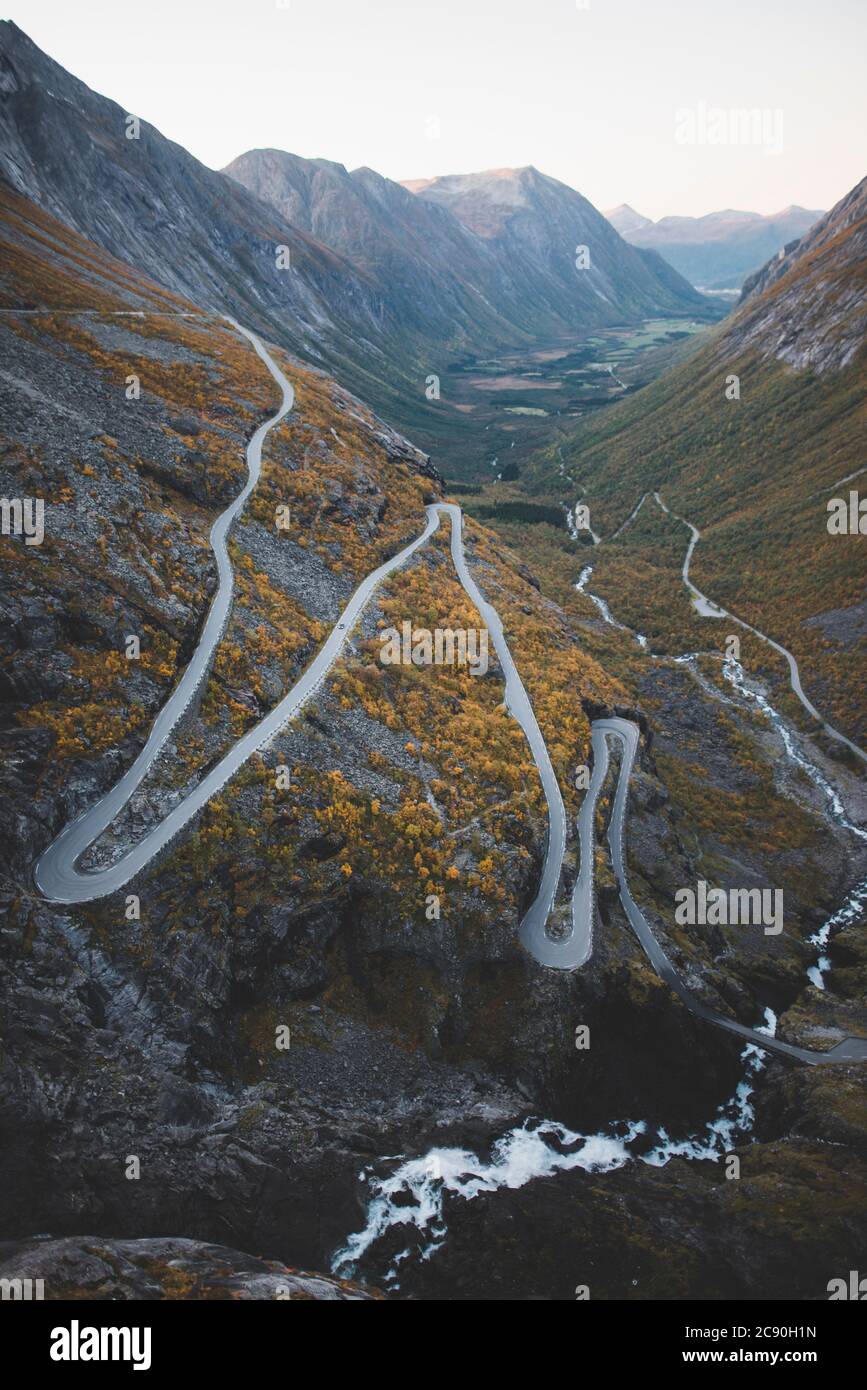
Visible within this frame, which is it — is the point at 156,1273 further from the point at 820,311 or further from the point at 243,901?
the point at 820,311

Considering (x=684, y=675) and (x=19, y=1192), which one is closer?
(x=19, y=1192)

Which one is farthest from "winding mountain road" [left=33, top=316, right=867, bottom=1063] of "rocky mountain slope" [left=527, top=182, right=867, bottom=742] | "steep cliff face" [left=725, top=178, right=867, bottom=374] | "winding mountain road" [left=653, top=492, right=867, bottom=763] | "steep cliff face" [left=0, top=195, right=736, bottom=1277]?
"steep cliff face" [left=725, top=178, right=867, bottom=374]

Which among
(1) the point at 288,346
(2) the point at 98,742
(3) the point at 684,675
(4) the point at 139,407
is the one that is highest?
(1) the point at 288,346

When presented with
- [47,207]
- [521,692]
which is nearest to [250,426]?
[521,692]

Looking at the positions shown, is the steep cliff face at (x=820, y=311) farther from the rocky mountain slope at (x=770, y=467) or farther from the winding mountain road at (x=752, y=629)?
the winding mountain road at (x=752, y=629)

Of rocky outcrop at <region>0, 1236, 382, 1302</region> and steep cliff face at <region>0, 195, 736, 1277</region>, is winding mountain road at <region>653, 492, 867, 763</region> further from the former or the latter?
rocky outcrop at <region>0, 1236, 382, 1302</region>

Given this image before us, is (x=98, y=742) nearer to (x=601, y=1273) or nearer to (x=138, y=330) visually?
(x=601, y=1273)

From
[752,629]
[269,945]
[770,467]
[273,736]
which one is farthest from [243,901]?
[770,467]

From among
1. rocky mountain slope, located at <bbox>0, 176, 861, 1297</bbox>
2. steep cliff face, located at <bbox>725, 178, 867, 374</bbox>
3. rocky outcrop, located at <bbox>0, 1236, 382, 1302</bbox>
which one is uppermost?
steep cliff face, located at <bbox>725, 178, 867, 374</bbox>
